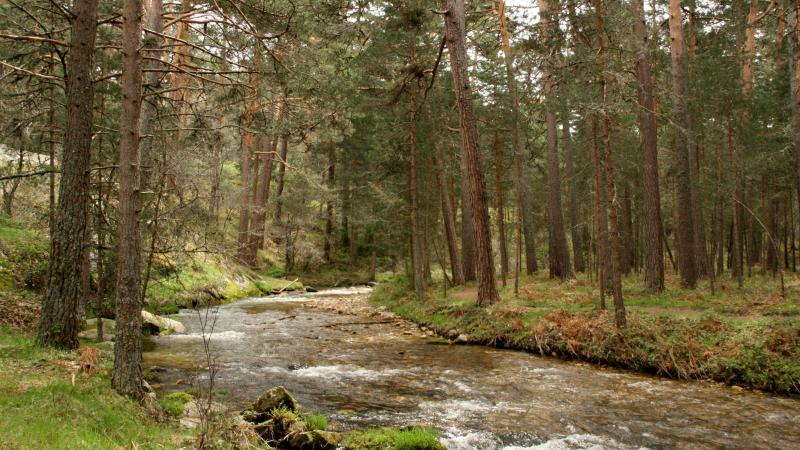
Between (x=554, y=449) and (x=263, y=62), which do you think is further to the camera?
(x=263, y=62)

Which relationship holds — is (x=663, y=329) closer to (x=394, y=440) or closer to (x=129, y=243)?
(x=394, y=440)

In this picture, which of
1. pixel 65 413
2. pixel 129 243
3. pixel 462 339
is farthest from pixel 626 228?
pixel 65 413

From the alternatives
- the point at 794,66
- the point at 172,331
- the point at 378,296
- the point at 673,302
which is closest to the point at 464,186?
the point at 378,296

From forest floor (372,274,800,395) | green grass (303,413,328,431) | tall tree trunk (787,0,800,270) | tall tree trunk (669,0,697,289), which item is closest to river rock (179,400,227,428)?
green grass (303,413,328,431)

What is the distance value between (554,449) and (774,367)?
5.00 metres

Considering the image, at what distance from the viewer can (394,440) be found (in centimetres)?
543

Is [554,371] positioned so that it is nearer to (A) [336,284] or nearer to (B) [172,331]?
(B) [172,331]

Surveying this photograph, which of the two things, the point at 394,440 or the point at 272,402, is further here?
the point at 272,402

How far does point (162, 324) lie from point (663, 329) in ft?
39.0

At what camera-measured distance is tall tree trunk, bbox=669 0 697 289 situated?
15.5 m

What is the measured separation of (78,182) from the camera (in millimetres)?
7273

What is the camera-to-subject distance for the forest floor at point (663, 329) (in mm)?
8438

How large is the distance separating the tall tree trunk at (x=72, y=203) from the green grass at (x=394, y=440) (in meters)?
4.76

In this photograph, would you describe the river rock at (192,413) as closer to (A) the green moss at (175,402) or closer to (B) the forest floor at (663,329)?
(A) the green moss at (175,402)
